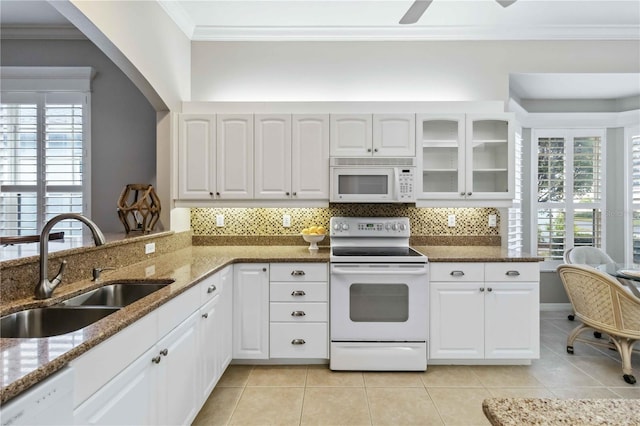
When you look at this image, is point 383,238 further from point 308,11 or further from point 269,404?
point 308,11

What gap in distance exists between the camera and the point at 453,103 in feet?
10.6

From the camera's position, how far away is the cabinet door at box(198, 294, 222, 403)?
2125 millimetres

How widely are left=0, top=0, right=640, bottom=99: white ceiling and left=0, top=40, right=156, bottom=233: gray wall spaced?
25 centimetres

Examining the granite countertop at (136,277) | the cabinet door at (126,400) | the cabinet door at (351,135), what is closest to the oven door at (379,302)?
the granite countertop at (136,277)

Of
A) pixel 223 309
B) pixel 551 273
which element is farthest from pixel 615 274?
pixel 223 309

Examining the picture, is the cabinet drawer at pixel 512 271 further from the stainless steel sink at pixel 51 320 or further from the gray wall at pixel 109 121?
the gray wall at pixel 109 121

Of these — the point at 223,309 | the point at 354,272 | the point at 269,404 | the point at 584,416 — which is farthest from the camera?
the point at 354,272

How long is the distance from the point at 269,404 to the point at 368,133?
229 centimetres

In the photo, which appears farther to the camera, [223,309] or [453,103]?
[453,103]

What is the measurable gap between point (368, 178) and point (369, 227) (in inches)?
17.9

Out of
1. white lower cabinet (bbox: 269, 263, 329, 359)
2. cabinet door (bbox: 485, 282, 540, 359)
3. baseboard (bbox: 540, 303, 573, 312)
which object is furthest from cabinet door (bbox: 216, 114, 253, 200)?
baseboard (bbox: 540, 303, 573, 312)

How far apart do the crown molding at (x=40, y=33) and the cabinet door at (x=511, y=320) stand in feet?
14.8

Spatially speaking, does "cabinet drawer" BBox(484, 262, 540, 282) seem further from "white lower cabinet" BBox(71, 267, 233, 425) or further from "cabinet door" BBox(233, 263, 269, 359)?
"white lower cabinet" BBox(71, 267, 233, 425)

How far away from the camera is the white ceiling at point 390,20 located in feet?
10.00
